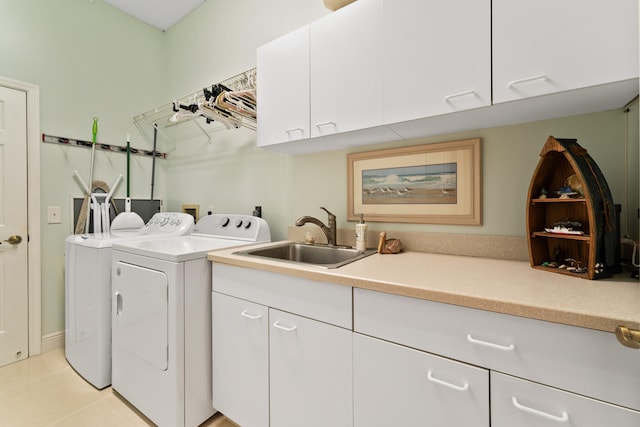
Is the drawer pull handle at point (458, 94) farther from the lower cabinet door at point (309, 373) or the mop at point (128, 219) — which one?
the mop at point (128, 219)

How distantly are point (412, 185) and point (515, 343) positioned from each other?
0.97 metres

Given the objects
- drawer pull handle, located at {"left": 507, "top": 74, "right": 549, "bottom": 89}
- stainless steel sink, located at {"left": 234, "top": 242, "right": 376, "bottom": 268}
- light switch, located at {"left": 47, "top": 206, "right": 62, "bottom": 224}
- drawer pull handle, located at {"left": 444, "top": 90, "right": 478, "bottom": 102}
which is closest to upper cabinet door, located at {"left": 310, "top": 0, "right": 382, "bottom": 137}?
drawer pull handle, located at {"left": 444, "top": 90, "right": 478, "bottom": 102}

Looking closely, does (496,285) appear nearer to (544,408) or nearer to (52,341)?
(544,408)

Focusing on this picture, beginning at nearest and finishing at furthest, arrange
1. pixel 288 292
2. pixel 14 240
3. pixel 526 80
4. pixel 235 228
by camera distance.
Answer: pixel 526 80 < pixel 288 292 < pixel 235 228 < pixel 14 240

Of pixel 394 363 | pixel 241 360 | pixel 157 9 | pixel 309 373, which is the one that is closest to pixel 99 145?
pixel 157 9

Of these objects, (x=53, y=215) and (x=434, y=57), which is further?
(x=53, y=215)

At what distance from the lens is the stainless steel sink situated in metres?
1.61

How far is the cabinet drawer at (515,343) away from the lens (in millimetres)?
654

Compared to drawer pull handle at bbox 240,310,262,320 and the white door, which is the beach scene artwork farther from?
the white door

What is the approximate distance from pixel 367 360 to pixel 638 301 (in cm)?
78

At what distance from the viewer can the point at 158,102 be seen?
2996 mm

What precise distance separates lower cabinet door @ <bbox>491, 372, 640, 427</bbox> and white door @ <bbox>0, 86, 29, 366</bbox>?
3.12 m

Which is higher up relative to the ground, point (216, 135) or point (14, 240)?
point (216, 135)

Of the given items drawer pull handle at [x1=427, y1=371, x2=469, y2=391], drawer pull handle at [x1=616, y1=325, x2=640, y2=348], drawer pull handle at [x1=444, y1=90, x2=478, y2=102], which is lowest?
drawer pull handle at [x1=427, y1=371, x2=469, y2=391]
